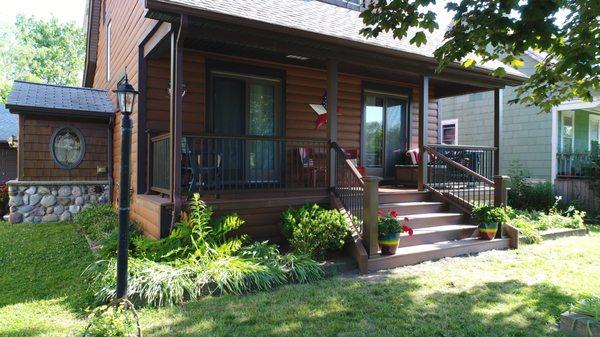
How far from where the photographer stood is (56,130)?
9.30 meters

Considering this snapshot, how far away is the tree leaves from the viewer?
3543mm

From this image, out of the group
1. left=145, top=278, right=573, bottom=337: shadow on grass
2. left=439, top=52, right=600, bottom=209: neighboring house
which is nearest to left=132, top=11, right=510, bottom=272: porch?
left=145, top=278, right=573, bottom=337: shadow on grass

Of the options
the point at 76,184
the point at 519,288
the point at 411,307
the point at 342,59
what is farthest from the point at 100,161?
the point at 519,288

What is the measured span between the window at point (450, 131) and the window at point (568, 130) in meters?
3.22

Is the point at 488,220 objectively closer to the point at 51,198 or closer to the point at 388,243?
the point at 388,243

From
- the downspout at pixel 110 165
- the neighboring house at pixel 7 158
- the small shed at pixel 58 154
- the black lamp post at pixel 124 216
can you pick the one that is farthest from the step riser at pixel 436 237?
the neighboring house at pixel 7 158

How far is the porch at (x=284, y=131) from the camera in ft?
17.9

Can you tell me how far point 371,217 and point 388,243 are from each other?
0.42 metres

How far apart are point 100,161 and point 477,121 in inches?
456

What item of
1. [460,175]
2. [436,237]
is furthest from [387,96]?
[436,237]

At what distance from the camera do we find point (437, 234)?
245 inches

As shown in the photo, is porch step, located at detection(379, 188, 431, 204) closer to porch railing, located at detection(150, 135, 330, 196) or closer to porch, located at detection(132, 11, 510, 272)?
porch, located at detection(132, 11, 510, 272)

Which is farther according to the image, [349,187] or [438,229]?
[438,229]

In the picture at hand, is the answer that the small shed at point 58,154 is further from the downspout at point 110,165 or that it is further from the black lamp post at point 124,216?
the black lamp post at point 124,216
